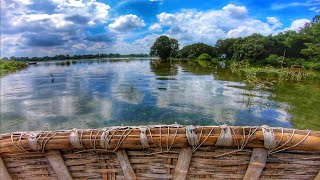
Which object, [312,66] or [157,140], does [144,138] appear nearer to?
[157,140]

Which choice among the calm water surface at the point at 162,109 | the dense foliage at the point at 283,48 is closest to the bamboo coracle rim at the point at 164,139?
the calm water surface at the point at 162,109

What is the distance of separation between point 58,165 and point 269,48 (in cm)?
4120

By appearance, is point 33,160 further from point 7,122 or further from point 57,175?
point 7,122

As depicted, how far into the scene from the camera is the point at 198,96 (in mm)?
12203

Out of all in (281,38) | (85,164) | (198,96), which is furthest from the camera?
(281,38)

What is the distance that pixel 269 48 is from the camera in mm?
38156

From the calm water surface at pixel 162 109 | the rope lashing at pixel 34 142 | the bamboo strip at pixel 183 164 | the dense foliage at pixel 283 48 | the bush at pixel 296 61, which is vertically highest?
the dense foliage at pixel 283 48

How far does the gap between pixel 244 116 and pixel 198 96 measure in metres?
Result: 3.79

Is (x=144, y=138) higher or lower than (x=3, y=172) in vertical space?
higher

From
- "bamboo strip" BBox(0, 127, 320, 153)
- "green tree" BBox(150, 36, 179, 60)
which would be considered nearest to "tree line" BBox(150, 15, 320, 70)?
"green tree" BBox(150, 36, 179, 60)

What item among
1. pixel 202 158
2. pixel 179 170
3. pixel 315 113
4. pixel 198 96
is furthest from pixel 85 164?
pixel 198 96

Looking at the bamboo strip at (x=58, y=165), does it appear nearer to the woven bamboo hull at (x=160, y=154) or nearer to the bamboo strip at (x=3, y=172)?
the woven bamboo hull at (x=160, y=154)

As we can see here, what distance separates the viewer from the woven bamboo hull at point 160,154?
57.6 inches

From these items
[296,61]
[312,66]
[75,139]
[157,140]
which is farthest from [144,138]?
[296,61]
